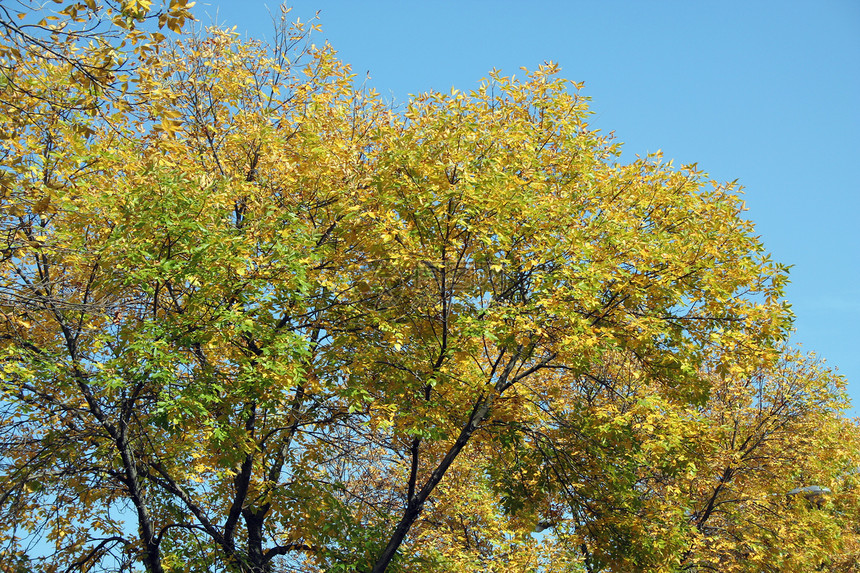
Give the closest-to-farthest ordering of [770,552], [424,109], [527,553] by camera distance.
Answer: [424,109] < [527,553] < [770,552]

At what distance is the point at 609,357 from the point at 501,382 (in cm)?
474

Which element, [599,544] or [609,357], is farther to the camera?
[609,357]

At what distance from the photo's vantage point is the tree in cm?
927

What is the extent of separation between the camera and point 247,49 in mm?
12984

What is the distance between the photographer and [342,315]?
35.9ft

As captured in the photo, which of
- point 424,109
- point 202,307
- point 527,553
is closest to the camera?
point 202,307

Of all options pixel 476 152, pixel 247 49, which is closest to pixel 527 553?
pixel 476 152

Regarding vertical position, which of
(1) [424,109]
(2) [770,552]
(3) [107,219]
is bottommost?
(3) [107,219]

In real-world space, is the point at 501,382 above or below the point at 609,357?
below

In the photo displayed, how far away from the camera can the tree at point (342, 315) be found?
30.4ft

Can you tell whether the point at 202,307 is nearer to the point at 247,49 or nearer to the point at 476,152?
the point at 476,152

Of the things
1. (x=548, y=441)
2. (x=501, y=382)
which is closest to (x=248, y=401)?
(x=501, y=382)

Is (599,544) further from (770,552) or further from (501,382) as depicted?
(770,552)

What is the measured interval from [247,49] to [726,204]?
9.11 metres
